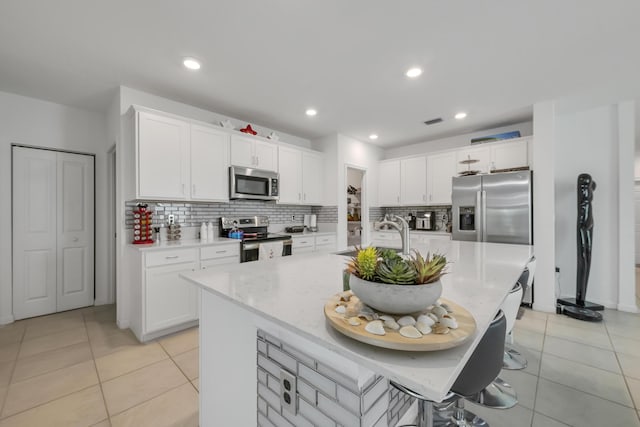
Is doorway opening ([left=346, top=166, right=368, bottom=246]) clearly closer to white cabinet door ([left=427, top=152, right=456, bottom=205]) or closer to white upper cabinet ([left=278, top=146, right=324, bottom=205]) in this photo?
white upper cabinet ([left=278, top=146, right=324, bottom=205])

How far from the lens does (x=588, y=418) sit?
162 cm

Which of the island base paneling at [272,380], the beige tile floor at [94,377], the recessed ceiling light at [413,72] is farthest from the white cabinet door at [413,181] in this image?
the island base paneling at [272,380]

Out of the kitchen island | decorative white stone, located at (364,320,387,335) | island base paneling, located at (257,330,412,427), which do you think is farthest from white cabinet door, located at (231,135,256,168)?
decorative white stone, located at (364,320,387,335)

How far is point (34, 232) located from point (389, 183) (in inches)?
203

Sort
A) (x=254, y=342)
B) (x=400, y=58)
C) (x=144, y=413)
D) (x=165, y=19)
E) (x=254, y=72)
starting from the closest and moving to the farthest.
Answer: (x=254, y=342), (x=144, y=413), (x=165, y=19), (x=400, y=58), (x=254, y=72)

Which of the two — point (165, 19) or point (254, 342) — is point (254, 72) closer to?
point (165, 19)

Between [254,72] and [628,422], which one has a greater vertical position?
[254,72]

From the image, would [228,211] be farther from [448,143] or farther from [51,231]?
[448,143]

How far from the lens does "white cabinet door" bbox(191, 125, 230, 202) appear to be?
317 centimetres

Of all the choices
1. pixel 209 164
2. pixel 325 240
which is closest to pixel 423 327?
pixel 209 164

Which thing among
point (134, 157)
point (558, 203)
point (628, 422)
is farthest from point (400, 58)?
point (558, 203)

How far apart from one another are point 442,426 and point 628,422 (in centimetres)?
112

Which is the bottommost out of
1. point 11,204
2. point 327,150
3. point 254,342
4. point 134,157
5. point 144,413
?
point 144,413

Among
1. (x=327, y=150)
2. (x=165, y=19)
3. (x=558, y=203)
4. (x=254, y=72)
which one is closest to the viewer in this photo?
(x=165, y=19)
